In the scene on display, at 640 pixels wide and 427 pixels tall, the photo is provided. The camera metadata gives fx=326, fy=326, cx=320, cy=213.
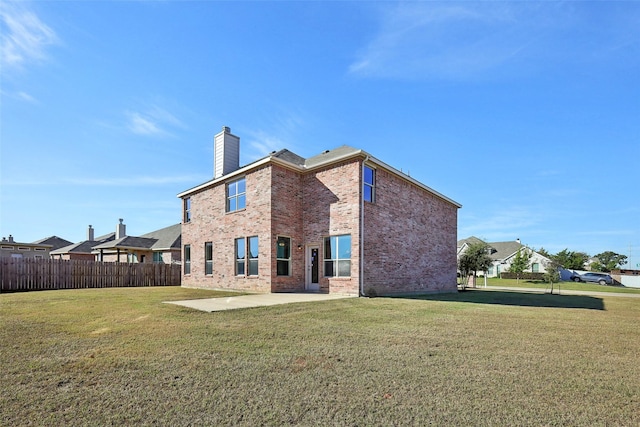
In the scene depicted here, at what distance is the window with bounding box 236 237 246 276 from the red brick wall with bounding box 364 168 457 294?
588 cm

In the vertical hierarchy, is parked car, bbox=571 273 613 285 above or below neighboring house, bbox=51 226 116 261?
below

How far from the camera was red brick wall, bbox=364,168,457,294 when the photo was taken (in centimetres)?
1358

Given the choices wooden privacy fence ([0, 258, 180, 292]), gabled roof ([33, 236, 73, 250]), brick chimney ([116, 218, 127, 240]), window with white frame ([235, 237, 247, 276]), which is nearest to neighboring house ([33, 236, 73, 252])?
gabled roof ([33, 236, 73, 250])

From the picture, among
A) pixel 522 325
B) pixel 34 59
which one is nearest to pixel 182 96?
pixel 34 59

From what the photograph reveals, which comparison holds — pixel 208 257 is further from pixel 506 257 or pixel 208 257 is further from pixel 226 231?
pixel 506 257

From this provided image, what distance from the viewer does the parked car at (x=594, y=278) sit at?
38591 mm

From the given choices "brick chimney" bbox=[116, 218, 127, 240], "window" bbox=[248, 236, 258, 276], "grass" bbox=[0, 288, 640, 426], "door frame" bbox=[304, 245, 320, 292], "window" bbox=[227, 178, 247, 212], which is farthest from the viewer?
"brick chimney" bbox=[116, 218, 127, 240]

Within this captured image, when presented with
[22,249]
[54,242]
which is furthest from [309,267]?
[54,242]

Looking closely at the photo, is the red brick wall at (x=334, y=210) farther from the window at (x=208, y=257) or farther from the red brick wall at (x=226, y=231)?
the window at (x=208, y=257)

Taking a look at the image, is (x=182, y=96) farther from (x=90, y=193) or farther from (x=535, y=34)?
(x=535, y=34)

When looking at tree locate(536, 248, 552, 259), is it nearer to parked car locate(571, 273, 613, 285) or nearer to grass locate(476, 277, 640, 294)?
parked car locate(571, 273, 613, 285)

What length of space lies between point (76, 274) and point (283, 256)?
44.6 ft

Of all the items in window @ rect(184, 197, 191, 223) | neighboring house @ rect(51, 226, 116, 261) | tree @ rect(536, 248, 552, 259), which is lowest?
tree @ rect(536, 248, 552, 259)

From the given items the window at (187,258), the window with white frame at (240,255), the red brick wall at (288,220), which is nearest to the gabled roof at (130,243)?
the window at (187,258)
